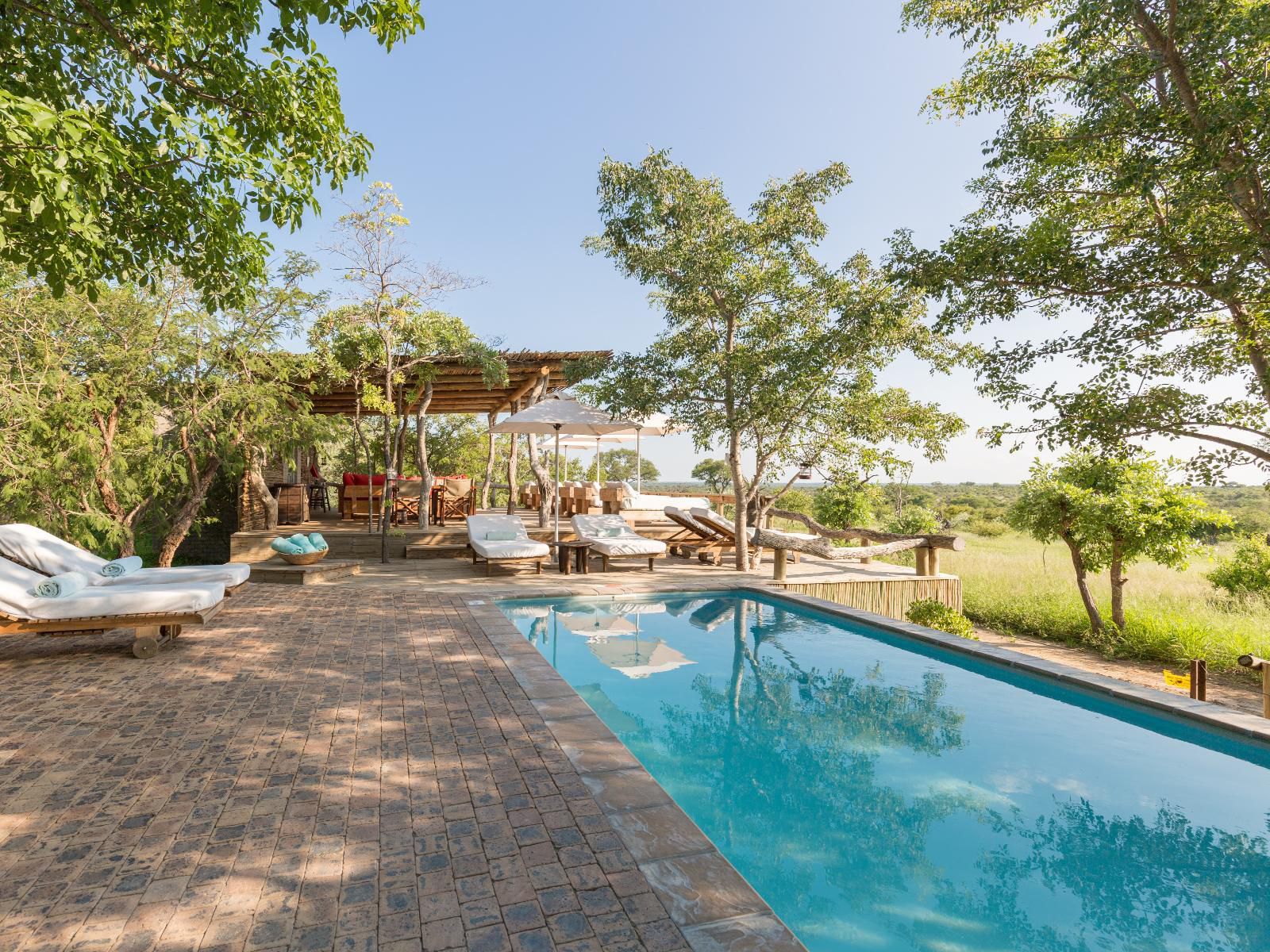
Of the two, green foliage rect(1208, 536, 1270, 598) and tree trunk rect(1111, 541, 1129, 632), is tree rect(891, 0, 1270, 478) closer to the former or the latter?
tree trunk rect(1111, 541, 1129, 632)

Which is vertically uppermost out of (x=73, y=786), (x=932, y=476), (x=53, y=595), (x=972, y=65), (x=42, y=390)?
(x=972, y=65)

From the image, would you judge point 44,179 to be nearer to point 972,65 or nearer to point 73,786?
point 73,786

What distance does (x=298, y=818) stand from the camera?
2459mm

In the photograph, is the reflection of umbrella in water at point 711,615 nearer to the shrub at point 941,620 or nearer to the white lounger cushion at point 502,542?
the shrub at point 941,620

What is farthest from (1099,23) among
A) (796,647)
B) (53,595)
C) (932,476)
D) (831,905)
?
(53,595)

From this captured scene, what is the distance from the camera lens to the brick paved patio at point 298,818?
6.08ft

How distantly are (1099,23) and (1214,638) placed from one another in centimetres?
704

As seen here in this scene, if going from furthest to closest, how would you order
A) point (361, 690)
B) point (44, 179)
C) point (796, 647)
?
point (796, 647), point (361, 690), point (44, 179)

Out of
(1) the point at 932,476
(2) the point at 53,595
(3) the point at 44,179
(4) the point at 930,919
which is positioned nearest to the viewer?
(4) the point at 930,919

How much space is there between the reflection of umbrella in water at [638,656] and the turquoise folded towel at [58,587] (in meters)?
4.11

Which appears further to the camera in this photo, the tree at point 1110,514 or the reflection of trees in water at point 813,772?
the tree at point 1110,514

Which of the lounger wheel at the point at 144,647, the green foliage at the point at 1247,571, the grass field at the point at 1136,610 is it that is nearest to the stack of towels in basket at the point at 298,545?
the lounger wheel at the point at 144,647

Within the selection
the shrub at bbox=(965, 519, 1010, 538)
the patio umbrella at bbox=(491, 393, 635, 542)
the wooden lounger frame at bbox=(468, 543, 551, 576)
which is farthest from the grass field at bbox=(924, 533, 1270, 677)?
the shrub at bbox=(965, 519, 1010, 538)

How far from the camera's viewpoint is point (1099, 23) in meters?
5.70
